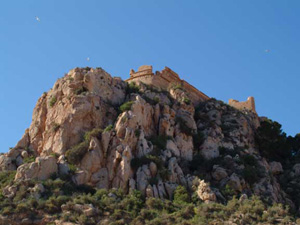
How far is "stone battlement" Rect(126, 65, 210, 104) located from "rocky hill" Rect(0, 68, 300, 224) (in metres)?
0.87

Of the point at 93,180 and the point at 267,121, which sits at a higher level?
the point at 267,121

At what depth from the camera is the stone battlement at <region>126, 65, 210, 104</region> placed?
50.5 meters

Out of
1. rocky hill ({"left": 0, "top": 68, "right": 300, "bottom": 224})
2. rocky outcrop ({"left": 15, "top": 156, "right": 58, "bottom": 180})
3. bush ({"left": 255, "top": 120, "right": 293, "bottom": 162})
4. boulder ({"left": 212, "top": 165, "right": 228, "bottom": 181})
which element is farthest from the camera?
bush ({"left": 255, "top": 120, "right": 293, "bottom": 162})

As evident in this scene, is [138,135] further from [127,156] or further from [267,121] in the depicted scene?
[267,121]

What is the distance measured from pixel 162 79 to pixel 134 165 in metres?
15.8

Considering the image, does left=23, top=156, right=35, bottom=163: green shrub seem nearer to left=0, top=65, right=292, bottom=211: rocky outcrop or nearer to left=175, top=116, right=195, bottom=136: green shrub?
left=0, top=65, right=292, bottom=211: rocky outcrop

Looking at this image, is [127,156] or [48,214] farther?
[127,156]

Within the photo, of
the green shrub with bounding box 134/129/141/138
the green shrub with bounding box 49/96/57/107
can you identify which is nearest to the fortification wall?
the green shrub with bounding box 134/129/141/138

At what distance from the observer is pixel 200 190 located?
1444 inches

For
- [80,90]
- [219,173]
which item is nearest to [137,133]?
[80,90]

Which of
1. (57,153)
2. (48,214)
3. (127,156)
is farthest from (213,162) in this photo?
(48,214)

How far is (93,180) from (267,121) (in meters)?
25.0

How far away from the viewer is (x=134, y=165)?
122 ft

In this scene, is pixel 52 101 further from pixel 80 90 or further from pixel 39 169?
pixel 39 169
